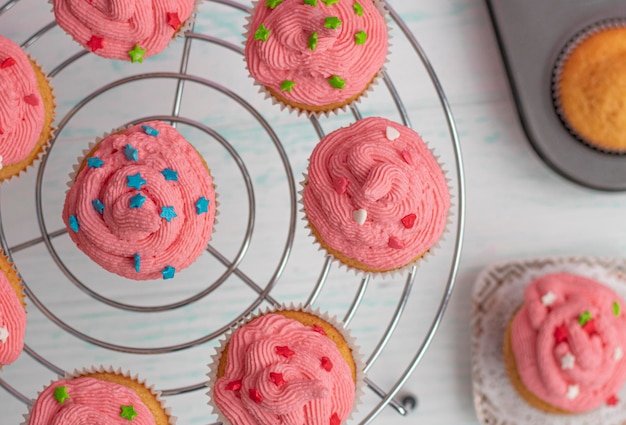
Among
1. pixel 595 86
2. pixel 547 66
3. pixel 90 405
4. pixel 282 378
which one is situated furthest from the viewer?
pixel 547 66

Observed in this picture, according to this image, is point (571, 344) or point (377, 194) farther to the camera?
point (571, 344)

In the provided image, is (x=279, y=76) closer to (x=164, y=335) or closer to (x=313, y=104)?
(x=313, y=104)

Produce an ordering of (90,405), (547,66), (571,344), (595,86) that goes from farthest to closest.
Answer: (547,66) → (595,86) → (571,344) → (90,405)

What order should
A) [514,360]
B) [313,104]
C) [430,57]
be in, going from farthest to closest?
[430,57] < [514,360] < [313,104]

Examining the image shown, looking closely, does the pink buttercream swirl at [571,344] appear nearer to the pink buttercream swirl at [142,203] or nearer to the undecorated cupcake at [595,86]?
the undecorated cupcake at [595,86]

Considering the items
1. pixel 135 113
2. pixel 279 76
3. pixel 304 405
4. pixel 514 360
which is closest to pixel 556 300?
pixel 514 360

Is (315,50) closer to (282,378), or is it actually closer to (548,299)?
(282,378)

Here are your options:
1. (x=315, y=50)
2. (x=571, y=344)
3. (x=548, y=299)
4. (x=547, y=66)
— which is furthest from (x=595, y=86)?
(x=315, y=50)
